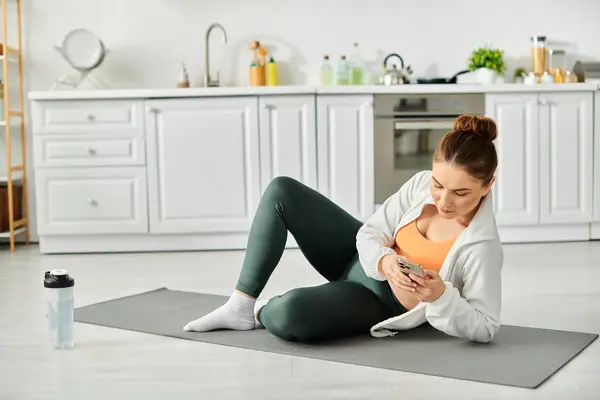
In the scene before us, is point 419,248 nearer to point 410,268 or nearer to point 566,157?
point 410,268

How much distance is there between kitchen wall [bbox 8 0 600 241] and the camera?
5.59 meters

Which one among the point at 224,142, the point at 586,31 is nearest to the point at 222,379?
the point at 224,142

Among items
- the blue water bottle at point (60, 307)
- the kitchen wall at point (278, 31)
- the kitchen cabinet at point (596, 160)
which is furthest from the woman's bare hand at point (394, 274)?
the kitchen wall at point (278, 31)

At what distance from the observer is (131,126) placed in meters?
5.05

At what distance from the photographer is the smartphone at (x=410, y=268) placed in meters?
2.27

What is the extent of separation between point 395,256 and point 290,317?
356mm

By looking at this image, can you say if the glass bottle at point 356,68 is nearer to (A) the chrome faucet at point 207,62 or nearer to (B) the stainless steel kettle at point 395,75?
(B) the stainless steel kettle at point 395,75

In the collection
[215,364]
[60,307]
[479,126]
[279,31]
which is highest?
[279,31]

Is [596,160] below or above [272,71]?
below

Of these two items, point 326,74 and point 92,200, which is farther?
point 326,74

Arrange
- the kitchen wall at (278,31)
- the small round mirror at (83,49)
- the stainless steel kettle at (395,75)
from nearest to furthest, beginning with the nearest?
the stainless steel kettle at (395,75) < the small round mirror at (83,49) < the kitchen wall at (278,31)

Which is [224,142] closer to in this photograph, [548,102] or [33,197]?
[33,197]

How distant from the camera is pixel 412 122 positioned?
199 inches

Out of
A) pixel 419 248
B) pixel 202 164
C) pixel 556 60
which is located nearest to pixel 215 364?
pixel 419 248
